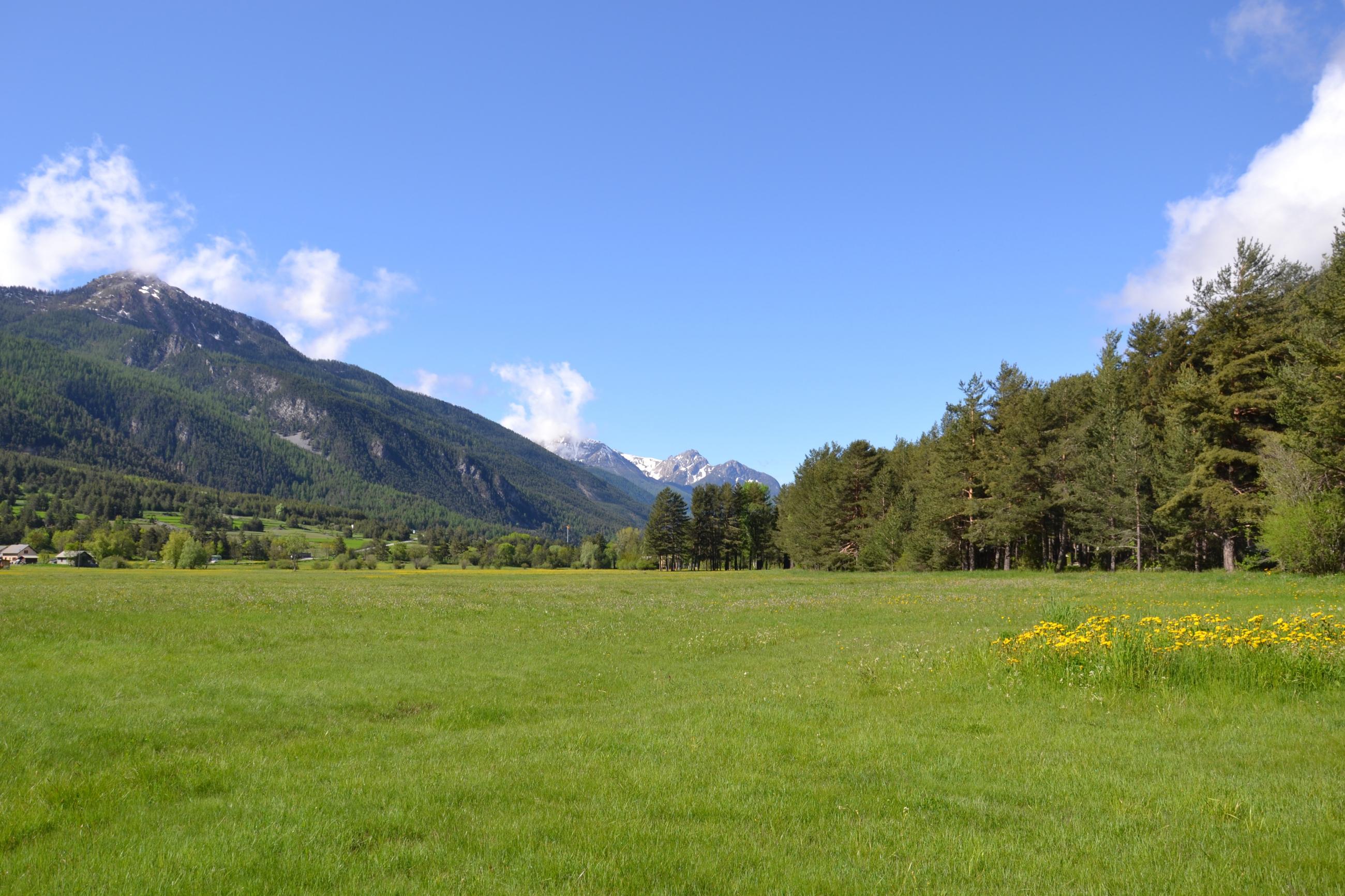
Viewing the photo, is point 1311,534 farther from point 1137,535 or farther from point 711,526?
point 711,526

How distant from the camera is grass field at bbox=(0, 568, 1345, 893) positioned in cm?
596

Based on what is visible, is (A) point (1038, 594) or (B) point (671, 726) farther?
(A) point (1038, 594)

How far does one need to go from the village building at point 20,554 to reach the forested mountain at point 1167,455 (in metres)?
172

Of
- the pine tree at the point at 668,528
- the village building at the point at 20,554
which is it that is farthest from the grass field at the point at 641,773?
the village building at the point at 20,554

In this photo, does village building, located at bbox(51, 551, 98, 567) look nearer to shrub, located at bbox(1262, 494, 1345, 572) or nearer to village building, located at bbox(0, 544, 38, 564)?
village building, located at bbox(0, 544, 38, 564)

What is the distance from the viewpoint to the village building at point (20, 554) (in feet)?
476

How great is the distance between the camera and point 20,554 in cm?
14900

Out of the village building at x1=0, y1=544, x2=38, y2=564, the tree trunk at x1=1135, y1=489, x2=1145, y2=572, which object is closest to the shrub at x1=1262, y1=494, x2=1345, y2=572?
the tree trunk at x1=1135, y1=489, x2=1145, y2=572

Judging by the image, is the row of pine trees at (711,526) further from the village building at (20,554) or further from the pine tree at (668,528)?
the village building at (20,554)

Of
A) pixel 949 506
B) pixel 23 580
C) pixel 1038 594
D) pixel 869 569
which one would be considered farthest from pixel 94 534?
pixel 1038 594

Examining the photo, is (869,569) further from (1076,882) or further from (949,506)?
(1076,882)

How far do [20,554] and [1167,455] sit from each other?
204 m

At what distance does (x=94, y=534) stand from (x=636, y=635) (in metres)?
187

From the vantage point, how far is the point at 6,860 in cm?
633
